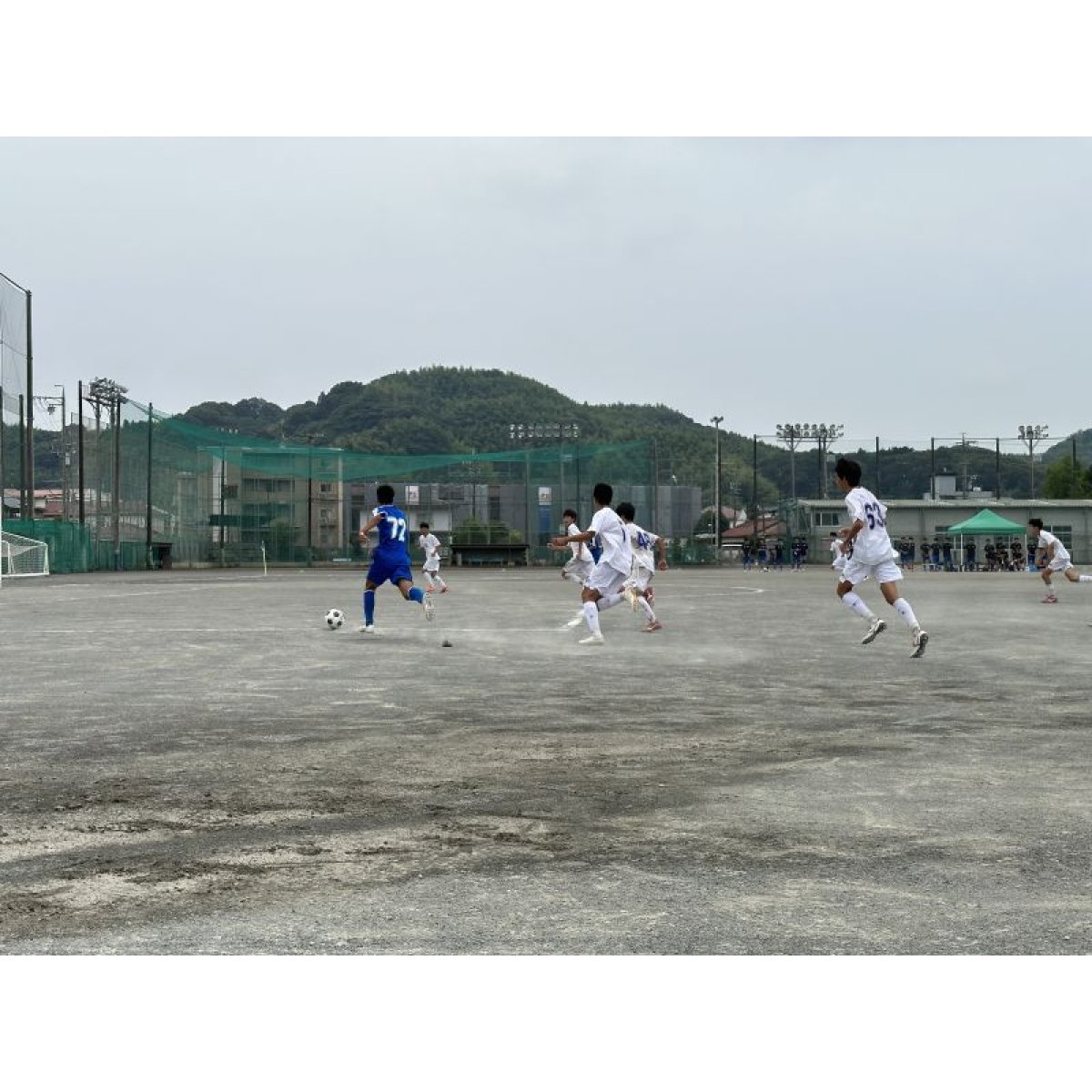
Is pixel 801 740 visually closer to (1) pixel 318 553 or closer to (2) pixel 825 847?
(2) pixel 825 847

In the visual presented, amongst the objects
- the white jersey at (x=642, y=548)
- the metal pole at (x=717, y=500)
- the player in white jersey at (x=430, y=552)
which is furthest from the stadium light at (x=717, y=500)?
the white jersey at (x=642, y=548)

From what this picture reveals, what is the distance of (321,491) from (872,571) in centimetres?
5044

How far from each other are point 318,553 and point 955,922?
60725 millimetres

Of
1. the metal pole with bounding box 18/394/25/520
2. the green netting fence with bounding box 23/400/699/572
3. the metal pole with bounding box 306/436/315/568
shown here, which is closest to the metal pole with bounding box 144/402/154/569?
the green netting fence with bounding box 23/400/699/572

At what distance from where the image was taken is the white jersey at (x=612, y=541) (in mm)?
15914

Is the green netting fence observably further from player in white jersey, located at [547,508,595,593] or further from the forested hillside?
player in white jersey, located at [547,508,595,593]

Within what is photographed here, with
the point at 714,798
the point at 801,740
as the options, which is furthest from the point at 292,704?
the point at 714,798

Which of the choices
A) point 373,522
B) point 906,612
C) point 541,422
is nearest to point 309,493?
point 373,522

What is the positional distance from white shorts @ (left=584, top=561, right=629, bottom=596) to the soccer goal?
2987 centimetres

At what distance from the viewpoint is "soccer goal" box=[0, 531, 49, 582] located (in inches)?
1667

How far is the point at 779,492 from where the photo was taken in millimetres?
86250

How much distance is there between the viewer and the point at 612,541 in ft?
52.4

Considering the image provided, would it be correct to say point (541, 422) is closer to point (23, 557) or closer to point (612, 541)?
point (23, 557)

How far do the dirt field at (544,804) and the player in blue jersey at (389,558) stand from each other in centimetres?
305
